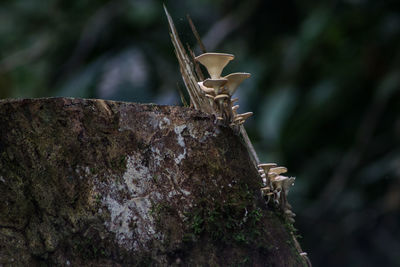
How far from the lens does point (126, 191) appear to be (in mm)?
1043

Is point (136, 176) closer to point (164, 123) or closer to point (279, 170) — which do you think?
point (164, 123)

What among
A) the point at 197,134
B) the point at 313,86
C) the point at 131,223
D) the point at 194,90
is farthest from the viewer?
the point at 313,86

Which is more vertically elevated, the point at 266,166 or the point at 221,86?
the point at 221,86

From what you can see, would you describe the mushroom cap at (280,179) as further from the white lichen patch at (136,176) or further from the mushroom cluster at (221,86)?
the white lichen patch at (136,176)

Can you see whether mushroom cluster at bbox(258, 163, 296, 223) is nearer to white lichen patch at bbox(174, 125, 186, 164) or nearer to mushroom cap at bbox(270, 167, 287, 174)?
mushroom cap at bbox(270, 167, 287, 174)

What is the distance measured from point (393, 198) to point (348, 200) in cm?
37

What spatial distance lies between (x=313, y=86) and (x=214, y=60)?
2.71 m

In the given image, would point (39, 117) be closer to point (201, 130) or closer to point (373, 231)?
point (201, 130)

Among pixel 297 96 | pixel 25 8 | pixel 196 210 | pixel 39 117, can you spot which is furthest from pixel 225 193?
pixel 25 8

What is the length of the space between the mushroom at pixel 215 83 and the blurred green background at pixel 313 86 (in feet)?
5.18

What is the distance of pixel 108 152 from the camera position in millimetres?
1060

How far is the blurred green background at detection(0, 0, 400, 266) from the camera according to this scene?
310 centimetres

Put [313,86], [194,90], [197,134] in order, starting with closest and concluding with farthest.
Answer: [197,134], [194,90], [313,86]

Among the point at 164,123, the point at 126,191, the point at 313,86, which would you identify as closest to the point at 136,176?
the point at 126,191
